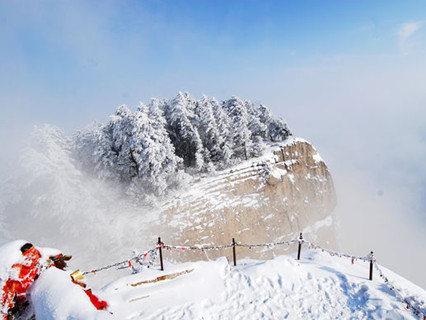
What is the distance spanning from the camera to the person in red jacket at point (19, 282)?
5066 millimetres

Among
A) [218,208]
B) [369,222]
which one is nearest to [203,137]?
[218,208]

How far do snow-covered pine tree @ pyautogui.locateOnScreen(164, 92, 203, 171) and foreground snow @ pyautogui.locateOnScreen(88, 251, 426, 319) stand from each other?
70.5 ft

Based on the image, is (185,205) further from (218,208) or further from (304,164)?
(304,164)

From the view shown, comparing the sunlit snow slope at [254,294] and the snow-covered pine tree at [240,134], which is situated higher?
the snow-covered pine tree at [240,134]

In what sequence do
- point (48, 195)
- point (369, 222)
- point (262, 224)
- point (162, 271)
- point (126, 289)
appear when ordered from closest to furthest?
1. point (126, 289)
2. point (162, 271)
3. point (48, 195)
4. point (262, 224)
5. point (369, 222)

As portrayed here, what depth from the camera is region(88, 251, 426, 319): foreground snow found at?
7.90 m

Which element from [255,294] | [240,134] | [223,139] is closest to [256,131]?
[240,134]

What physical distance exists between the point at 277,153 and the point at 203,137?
1232 cm

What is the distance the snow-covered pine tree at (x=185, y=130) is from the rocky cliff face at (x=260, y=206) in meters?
5.35

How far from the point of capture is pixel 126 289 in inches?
334

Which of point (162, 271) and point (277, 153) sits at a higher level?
point (277, 153)

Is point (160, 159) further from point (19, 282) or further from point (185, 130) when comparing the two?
point (19, 282)

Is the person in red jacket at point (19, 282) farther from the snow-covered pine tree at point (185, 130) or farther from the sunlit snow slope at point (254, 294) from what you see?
the snow-covered pine tree at point (185, 130)

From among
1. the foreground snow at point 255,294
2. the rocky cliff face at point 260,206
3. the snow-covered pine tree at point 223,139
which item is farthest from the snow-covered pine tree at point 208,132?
the foreground snow at point 255,294
